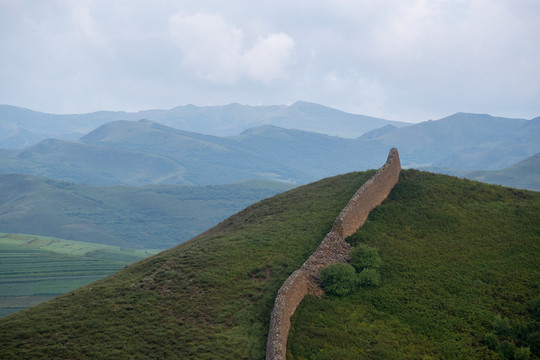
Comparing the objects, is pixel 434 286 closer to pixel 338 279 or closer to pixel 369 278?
pixel 369 278

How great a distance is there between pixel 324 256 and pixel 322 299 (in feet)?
13.7

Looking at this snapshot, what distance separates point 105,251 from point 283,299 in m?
175

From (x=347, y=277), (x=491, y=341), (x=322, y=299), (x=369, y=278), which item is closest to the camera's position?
(x=491, y=341)

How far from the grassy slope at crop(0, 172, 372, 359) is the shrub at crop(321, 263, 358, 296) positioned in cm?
317

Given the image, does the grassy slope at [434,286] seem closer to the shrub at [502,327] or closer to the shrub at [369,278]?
the shrub at [369,278]

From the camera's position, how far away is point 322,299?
30172 millimetres

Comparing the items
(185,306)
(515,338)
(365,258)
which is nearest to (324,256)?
(365,258)

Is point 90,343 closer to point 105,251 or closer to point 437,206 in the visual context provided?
point 437,206

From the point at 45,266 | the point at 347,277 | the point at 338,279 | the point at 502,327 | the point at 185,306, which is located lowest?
the point at 45,266

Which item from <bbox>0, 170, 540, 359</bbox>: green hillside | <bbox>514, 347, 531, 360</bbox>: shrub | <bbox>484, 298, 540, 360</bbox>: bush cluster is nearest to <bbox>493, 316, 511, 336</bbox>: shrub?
<bbox>484, 298, 540, 360</bbox>: bush cluster

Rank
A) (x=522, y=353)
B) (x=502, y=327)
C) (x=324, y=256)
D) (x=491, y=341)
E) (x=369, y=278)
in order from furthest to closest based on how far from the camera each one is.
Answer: (x=324, y=256), (x=369, y=278), (x=502, y=327), (x=491, y=341), (x=522, y=353)

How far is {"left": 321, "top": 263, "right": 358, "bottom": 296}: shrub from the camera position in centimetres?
3072

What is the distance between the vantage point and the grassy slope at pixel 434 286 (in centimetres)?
2573

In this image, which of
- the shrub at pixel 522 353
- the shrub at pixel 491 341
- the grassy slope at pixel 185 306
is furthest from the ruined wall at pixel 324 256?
the shrub at pixel 522 353
